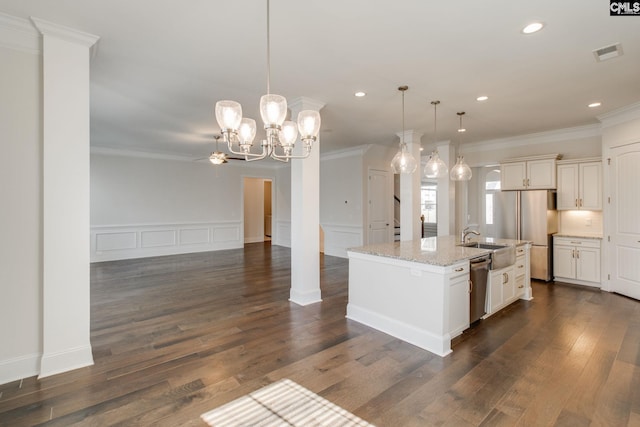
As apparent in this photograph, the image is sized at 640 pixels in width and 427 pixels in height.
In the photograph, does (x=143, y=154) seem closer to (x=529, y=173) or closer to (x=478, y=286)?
(x=478, y=286)

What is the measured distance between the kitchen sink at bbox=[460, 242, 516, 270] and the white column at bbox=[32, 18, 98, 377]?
4.13 metres

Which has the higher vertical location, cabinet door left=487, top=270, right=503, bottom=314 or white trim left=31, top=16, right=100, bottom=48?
white trim left=31, top=16, right=100, bottom=48

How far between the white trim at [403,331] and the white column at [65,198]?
259cm

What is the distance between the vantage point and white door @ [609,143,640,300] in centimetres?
443

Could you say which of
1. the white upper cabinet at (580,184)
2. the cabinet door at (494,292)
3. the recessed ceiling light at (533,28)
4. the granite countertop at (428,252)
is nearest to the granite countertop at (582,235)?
the white upper cabinet at (580,184)

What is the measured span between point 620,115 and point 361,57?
432 centimetres

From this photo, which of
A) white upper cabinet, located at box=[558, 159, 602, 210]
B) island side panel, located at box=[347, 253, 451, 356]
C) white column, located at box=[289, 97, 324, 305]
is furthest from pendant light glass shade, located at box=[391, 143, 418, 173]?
white upper cabinet, located at box=[558, 159, 602, 210]

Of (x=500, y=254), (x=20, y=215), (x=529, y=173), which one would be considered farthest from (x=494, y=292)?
(x=20, y=215)

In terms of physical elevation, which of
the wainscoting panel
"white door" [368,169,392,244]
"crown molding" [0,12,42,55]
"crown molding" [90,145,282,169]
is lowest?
the wainscoting panel

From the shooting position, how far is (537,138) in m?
6.03

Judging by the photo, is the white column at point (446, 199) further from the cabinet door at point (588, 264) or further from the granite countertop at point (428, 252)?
the granite countertop at point (428, 252)

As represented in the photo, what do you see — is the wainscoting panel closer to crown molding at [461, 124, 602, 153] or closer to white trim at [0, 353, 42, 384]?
white trim at [0, 353, 42, 384]

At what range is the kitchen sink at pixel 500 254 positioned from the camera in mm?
3703

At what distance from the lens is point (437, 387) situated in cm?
234
